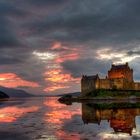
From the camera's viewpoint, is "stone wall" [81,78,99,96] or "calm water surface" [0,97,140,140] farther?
"stone wall" [81,78,99,96]

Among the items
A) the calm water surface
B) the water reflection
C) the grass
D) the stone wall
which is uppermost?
the stone wall

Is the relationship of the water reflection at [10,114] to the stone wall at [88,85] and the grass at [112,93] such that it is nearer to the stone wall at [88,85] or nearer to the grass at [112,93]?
the grass at [112,93]

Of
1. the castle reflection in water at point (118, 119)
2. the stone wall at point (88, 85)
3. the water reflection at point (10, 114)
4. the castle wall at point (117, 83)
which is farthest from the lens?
the castle wall at point (117, 83)

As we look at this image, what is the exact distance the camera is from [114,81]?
6309 inches

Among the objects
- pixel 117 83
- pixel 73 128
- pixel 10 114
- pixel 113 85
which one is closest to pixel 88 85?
pixel 113 85

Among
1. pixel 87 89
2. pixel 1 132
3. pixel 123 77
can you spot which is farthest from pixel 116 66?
pixel 1 132

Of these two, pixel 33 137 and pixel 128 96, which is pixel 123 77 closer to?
pixel 128 96

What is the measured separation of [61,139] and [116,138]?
5103mm

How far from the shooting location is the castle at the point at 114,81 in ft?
516

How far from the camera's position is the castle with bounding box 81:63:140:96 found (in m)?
157

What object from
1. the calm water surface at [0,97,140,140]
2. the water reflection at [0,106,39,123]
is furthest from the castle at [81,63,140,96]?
A: the calm water surface at [0,97,140,140]

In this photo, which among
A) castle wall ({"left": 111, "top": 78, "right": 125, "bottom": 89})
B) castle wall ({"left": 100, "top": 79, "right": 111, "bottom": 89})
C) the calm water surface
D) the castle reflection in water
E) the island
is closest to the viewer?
the calm water surface

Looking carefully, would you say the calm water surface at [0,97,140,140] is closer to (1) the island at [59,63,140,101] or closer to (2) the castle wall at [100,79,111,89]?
(1) the island at [59,63,140,101]

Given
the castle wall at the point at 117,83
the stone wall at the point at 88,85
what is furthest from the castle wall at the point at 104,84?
the stone wall at the point at 88,85
